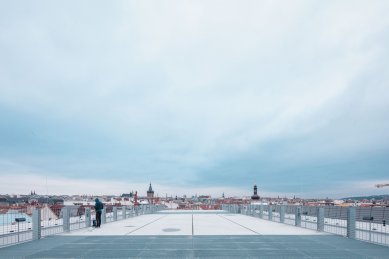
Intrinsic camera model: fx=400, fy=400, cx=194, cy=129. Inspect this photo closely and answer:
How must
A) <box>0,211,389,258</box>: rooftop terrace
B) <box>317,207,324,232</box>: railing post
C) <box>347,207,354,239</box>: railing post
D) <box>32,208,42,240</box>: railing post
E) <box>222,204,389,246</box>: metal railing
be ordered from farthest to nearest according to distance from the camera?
<box>317,207,324,232</box>: railing post → <box>222,204,389,246</box>: metal railing → <box>347,207,354,239</box>: railing post → <box>32,208,42,240</box>: railing post → <box>0,211,389,258</box>: rooftop terrace

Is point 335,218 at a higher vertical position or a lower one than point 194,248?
lower

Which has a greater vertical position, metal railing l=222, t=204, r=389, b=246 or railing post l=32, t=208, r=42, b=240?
railing post l=32, t=208, r=42, b=240

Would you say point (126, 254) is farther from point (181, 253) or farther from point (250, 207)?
point (250, 207)

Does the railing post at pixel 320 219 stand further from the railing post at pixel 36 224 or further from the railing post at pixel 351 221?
the railing post at pixel 36 224

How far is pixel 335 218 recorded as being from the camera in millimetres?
32656

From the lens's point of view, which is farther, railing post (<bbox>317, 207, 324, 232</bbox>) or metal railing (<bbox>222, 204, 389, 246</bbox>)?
railing post (<bbox>317, 207, 324, 232</bbox>)

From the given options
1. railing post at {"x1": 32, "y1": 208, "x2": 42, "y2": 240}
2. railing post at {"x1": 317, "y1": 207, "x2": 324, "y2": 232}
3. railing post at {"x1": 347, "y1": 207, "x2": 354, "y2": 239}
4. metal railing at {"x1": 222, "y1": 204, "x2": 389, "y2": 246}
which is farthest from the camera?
railing post at {"x1": 317, "y1": 207, "x2": 324, "y2": 232}

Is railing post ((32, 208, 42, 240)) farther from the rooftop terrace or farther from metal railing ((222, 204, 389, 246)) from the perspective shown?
metal railing ((222, 204, 389, 246))

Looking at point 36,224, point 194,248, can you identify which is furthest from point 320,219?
point 36,224

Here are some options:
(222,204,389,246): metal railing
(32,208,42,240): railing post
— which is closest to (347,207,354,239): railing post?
(222,204,389,246): metal railing

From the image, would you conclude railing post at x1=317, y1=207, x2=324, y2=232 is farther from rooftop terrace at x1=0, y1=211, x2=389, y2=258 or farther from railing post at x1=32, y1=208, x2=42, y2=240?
railing post at x1=32, y1=208, x2=42, y2=240

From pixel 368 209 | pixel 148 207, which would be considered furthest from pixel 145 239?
pixel 148 207

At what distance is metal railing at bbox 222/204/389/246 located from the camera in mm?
19719

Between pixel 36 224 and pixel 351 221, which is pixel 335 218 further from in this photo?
pixel 36 224
